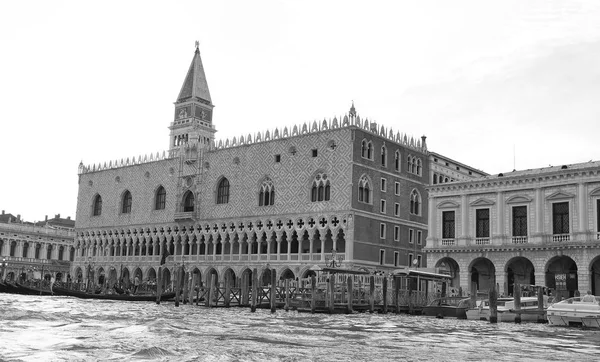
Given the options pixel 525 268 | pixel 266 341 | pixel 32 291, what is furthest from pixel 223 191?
pixel 266 341

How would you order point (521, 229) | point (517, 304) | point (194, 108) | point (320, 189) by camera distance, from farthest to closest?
1. point (194, 108)
2. point (320, 189)
3. point (521, 229)
4. point (517, 304)

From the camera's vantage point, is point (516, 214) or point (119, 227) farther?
point (119, 227)

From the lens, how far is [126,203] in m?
60.0

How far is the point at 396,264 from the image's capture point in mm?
45781

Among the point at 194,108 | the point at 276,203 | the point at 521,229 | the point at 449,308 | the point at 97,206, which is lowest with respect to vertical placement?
the point at 449,308

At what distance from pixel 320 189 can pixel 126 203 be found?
21.8 meters

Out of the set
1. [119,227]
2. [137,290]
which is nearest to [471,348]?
[137,290]

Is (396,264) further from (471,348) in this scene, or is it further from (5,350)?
(5,350)

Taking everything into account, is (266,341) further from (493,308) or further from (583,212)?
(583,212)

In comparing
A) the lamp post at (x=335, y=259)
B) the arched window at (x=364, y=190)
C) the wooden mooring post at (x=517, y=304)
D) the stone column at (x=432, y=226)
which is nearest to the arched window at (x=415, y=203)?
the arched window at (x=364, y=190)

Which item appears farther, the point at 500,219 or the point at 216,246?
the point at 216,246

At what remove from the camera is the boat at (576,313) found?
23.7m

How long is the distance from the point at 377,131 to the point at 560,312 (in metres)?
A: 22.7

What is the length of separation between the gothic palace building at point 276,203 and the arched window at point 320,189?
7 centimetres
